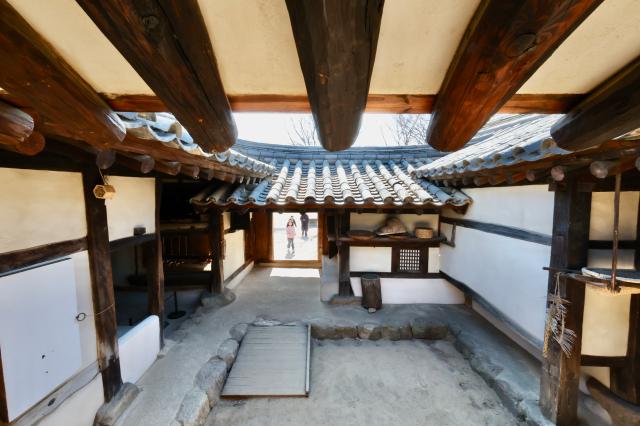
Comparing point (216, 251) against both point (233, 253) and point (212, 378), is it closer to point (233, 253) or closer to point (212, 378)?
point (233, 253)

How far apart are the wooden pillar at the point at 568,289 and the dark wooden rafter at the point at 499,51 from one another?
2440 millimetres

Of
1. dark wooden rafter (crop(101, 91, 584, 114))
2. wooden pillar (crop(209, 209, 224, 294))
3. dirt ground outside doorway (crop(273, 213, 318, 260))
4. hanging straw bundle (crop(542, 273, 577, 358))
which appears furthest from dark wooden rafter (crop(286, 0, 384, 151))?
dirt ground outside doorway (crop(273, 213, 318, 260))

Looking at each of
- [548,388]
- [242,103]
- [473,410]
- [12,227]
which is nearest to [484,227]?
[548,388]

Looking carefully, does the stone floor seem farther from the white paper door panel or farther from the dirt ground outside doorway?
the dirt ground outside doorway

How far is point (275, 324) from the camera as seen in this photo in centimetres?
486

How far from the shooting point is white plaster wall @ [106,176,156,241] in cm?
312

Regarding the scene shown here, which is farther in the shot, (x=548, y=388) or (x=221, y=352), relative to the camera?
(x=221, y=352)

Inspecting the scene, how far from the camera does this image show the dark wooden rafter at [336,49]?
2.08 feet

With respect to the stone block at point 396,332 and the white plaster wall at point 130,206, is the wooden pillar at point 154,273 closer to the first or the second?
the white plaster wall at point 130,206

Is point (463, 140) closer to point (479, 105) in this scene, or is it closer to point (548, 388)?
point (479, 105)

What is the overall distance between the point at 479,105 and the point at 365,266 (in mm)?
4976

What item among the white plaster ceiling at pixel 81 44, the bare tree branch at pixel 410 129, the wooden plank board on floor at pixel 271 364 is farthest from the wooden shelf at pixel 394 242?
the bare tree branch at pixel 410 129

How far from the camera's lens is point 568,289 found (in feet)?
Result: 8.75

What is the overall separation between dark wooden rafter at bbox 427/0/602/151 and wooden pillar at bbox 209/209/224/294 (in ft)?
17.1
